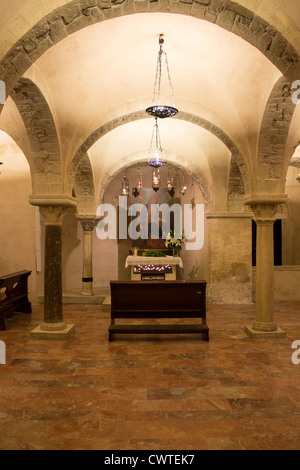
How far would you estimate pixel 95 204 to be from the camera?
460 inches

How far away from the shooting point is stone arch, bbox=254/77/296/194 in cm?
603

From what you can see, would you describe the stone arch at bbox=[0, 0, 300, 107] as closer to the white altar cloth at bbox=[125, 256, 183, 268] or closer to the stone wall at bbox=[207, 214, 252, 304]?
the stone wall at bbox=[207, 214, 252, 304]

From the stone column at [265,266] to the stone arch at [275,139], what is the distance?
1.32 feet

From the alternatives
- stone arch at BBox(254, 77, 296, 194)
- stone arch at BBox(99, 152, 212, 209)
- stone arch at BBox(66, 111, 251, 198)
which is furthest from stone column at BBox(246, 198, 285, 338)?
stone arch at BBox(99, 152, 212, 209)

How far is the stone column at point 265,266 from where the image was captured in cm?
722

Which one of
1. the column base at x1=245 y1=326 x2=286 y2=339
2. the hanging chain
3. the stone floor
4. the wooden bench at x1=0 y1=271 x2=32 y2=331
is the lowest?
the stone floor

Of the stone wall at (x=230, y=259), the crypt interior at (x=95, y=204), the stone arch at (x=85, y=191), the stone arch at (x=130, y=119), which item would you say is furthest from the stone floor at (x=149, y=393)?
the stone arch at (x=85, y=191)

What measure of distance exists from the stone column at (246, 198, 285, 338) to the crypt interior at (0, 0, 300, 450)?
35 millimetres

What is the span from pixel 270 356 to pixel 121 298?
8.56 feet

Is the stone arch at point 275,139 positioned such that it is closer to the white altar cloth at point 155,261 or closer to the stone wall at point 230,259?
Answer: the stone wall at point 230,259

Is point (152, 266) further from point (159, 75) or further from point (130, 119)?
point (159, 75)

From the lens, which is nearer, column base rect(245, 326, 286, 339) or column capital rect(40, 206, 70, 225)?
column base rect(245, 326, 286, 339)

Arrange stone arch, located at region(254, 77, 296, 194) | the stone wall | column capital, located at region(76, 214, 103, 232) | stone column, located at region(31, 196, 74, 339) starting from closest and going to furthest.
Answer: stone arch, located at region(254, 77, 296, 194), stone column, located at region(31, 196, 74, 339), the stone wall, column capital, located at region(76, 214, 103, 232)
